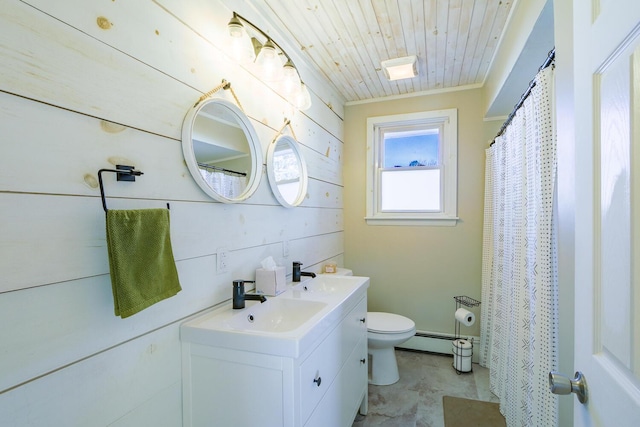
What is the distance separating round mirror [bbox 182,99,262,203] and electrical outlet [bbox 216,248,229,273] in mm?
232

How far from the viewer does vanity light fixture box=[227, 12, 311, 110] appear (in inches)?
55.2

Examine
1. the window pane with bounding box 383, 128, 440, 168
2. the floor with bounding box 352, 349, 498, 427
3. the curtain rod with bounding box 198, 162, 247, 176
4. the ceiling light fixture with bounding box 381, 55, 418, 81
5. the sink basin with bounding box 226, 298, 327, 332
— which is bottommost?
the floor with bounding box 352, 349, 498, 427

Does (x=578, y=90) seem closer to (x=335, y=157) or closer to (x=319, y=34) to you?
(x=319, y=34)

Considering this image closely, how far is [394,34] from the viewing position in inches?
76.9

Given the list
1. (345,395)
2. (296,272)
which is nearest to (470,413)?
(345,395)

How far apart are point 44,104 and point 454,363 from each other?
9.81 feet

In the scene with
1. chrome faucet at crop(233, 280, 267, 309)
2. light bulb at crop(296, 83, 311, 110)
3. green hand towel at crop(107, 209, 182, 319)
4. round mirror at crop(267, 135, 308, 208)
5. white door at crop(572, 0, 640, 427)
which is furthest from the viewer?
light bulb at crop(296, 83, 311, 110)

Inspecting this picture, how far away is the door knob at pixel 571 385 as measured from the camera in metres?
0.68

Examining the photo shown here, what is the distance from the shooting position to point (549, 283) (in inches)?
49.8

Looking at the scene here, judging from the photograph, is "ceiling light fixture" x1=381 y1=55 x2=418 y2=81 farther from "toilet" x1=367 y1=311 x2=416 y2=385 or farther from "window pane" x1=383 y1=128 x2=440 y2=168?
"toilet" x1=367 y1=311 x2=416 y2=385

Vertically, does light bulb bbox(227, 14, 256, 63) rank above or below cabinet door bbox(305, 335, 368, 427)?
above

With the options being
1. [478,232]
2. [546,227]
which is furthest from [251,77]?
[478,232]

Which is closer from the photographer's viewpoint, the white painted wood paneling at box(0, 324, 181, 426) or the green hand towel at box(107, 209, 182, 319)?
the white painted wood paneling at box(0, 324, 181, 426)

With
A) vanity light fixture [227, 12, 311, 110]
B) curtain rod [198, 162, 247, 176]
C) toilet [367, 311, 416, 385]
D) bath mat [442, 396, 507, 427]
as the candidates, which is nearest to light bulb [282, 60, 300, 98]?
vanity light fixture [227, 12, 311, 110]
